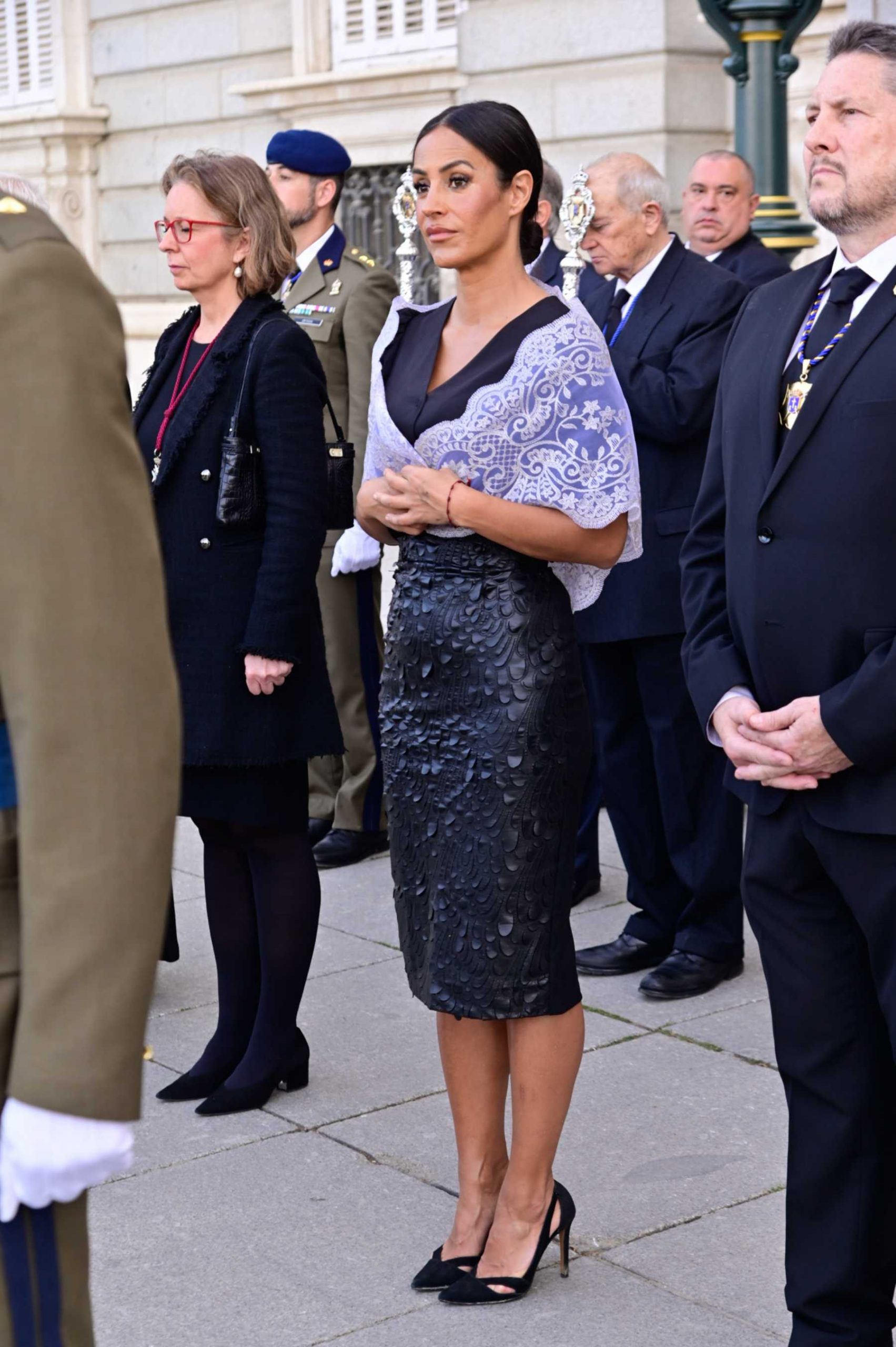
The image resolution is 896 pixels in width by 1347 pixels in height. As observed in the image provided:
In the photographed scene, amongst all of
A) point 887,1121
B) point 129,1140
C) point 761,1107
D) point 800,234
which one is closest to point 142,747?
point 129,1140

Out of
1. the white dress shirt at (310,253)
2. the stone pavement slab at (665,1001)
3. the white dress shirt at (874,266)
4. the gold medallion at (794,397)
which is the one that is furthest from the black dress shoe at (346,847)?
the white dress shirt at (874,266)

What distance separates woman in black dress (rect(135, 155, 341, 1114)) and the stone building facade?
10.6ft

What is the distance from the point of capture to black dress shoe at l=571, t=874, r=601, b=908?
5672 mm

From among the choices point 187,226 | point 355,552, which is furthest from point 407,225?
point 355,552

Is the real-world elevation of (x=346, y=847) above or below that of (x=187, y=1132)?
above

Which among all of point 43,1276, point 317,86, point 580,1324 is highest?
point 317,86

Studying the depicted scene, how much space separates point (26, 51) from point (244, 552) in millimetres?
15535

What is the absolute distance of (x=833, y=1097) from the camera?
283 centimetres

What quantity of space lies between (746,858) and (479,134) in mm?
1358

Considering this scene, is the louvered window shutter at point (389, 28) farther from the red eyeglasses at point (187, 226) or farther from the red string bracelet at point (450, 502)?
the red string bracelet at point (450, 502)

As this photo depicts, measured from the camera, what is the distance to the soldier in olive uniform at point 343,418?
235 inches

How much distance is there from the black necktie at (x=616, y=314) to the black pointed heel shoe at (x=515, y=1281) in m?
2.56

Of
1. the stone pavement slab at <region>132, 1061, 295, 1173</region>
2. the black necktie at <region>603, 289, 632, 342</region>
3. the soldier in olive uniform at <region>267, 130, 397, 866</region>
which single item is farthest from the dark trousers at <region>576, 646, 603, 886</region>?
the stone pavement slab at <region>132, 1061, 295, 1173</region>

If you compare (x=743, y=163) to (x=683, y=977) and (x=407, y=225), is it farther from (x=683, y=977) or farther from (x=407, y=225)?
(x=683, y=977)
